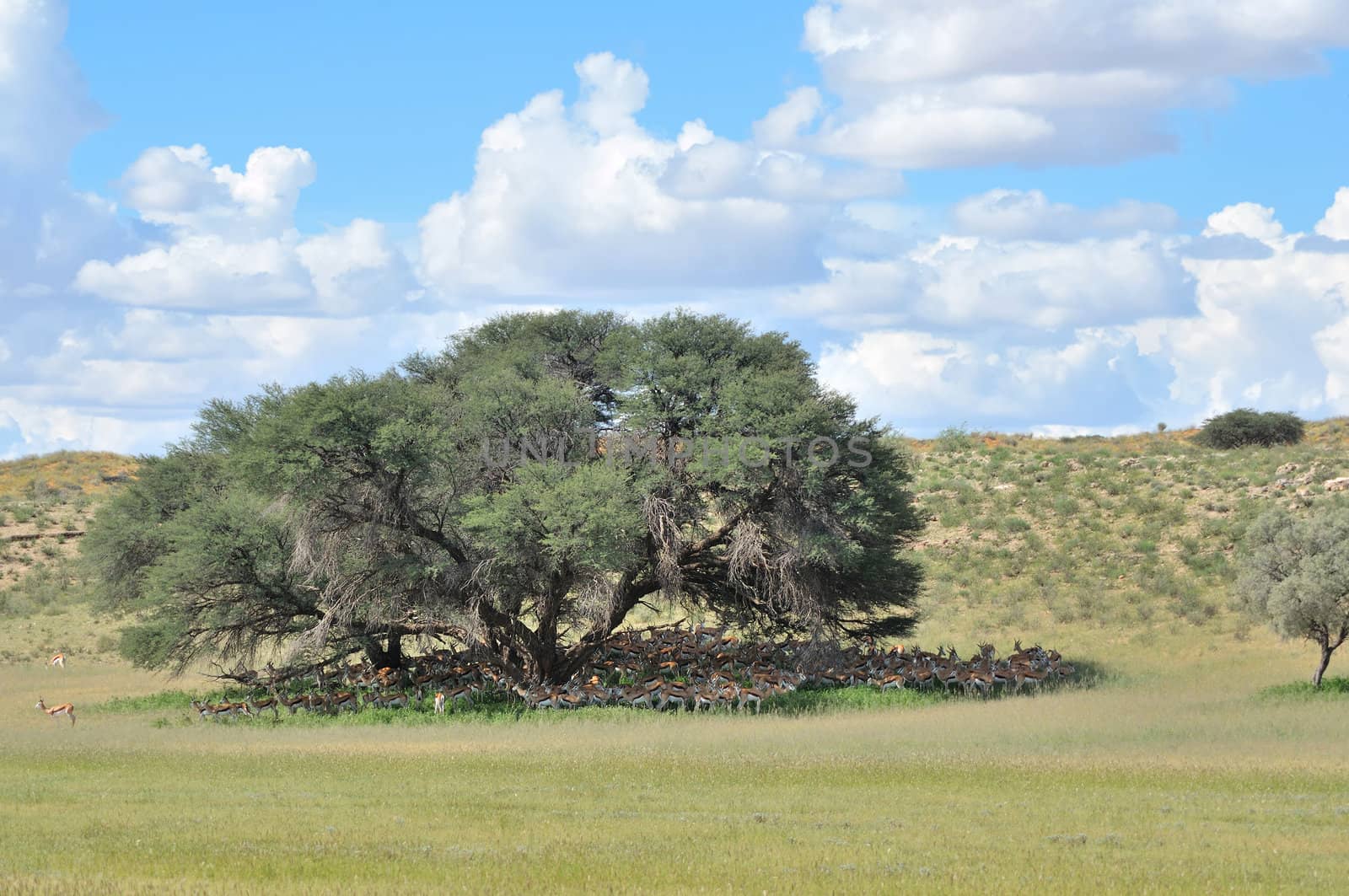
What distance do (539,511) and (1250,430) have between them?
60684mm

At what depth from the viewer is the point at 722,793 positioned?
63.3 feet

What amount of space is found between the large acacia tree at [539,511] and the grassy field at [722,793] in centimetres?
295

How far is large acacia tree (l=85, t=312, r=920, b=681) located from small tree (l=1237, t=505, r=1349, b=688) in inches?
334

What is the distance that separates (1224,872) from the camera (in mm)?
13391

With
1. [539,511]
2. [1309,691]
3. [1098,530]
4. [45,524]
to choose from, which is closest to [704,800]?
[539,511]

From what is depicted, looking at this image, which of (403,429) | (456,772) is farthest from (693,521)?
(456,772)

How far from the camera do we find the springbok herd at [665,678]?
3141cm

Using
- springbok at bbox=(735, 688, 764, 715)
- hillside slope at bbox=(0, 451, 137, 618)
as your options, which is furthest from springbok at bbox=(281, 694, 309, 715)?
hillside slope at bbox=(0, 451, 137, 618)

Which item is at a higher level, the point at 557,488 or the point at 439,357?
the point at 439,357

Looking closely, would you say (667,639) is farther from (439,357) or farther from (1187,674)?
(1187,674)

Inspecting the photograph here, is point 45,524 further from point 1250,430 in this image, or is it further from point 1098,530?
point 1250,430

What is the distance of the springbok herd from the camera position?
3141cm

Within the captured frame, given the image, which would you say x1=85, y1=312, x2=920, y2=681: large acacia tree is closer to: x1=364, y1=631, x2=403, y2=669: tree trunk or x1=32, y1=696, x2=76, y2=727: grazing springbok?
x1=364, y1=631, x2=403, y2=669: tree trunk

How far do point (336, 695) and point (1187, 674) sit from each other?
74.5ft
